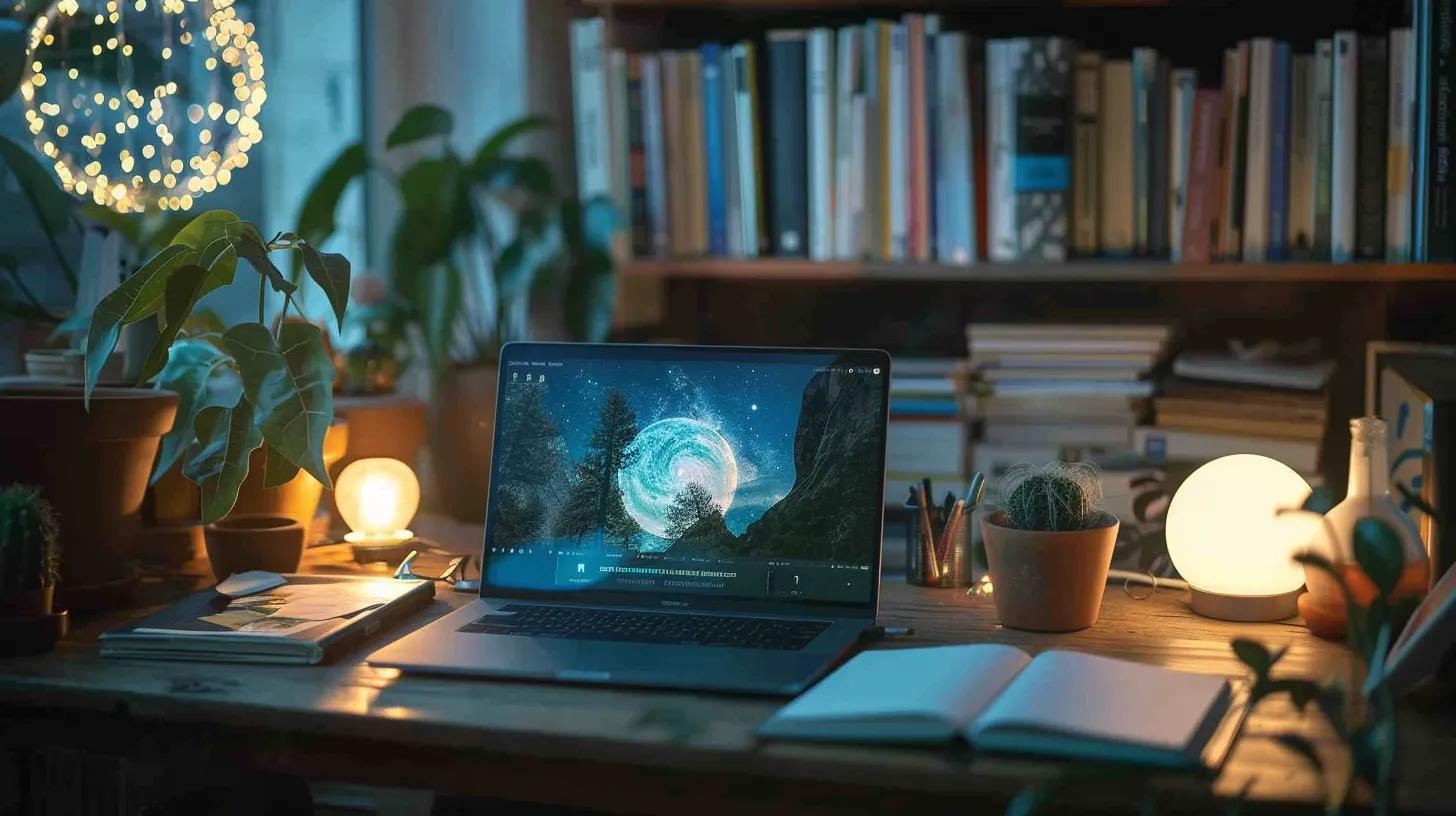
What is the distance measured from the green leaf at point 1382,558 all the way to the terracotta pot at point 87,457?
3.58ft

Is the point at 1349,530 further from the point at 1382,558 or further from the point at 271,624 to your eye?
the point at 271,624

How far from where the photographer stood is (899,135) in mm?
2131

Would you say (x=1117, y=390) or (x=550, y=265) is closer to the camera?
(x=1117, y=390)

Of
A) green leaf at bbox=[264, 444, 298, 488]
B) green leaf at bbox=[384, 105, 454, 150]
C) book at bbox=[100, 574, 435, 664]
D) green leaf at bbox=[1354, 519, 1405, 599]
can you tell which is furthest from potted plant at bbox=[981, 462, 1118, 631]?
green leaf at bbox=[384, 105, 454, 150]

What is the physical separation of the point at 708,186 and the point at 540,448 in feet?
2.90

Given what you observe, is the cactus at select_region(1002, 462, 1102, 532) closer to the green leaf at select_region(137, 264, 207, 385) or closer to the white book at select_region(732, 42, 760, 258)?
the green leaf at select_region(137, 264, 207, 385)

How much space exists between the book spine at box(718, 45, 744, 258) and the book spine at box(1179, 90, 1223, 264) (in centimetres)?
65

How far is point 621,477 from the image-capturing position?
142 centimetres

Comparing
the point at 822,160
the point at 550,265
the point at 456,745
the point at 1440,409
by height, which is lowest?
the point at 456,745

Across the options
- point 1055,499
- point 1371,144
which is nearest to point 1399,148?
point 1371,144

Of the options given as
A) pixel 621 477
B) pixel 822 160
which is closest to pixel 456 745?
pixel 621 477

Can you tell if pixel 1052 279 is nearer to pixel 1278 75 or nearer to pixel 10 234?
pixel 1278 75

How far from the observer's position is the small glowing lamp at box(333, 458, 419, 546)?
1.68 metres

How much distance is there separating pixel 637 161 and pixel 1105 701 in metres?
1.40
